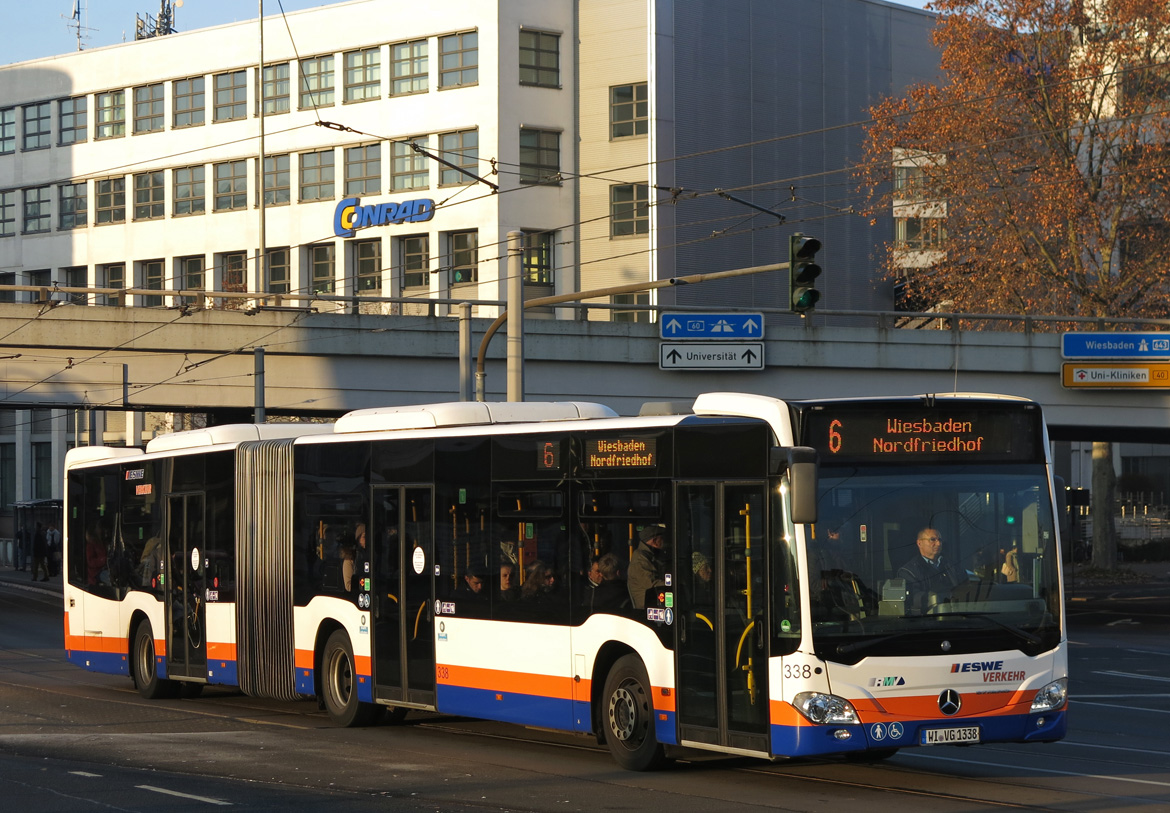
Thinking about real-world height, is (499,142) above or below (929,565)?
above

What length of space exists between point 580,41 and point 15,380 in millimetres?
30721

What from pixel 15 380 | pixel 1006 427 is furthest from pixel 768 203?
pixel 1006 427

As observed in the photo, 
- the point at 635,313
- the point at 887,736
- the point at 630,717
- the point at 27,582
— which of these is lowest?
the point at 27,582

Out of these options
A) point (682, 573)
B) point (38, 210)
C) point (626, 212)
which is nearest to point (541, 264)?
point (626, 212)

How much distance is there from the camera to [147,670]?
19484 millimetres

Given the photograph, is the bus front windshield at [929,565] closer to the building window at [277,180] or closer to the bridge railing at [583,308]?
the bridge railing at [583,308]

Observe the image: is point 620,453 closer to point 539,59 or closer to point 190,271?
point 539,59

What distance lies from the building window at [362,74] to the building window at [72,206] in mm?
14858

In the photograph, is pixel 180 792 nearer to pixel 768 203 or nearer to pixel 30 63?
pixel 768 203

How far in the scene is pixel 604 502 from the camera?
12758 millimetres

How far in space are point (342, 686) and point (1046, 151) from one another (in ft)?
113

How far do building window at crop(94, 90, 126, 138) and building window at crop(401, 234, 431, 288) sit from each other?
1537 centimetres

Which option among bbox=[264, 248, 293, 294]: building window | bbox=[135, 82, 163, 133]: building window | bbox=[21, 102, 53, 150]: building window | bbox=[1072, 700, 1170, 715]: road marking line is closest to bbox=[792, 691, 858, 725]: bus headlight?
bbox=[1072, 700, 1170, 715]: road marking line

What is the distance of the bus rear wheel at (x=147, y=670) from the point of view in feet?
63.3
